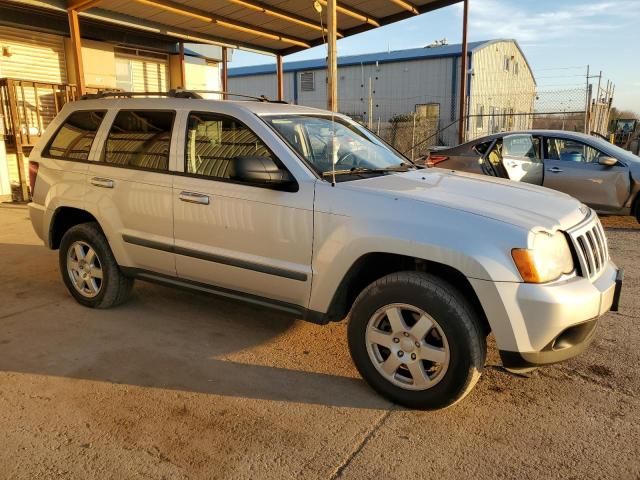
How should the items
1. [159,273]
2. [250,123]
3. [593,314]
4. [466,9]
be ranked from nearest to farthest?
[593,314]
[250,123]
[159,273]
[466,9]

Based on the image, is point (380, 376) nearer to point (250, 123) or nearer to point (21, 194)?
point (250, 123)

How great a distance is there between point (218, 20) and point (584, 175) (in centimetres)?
685

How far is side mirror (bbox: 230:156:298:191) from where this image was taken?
3.31 meters

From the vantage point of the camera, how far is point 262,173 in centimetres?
335

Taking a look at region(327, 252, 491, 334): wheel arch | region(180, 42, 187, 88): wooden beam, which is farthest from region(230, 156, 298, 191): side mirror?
region(180, 42, 187, 88): wooden beam

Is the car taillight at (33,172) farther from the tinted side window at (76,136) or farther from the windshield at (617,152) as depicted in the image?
the windshield at (617,152)

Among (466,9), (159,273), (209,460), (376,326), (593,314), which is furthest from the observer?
(466,9)

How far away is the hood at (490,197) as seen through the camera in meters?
2.96

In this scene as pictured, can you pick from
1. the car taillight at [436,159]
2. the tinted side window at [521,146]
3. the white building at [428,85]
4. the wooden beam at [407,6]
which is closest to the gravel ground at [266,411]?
the tinted side window at [521,146]

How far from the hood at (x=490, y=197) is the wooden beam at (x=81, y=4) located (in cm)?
695

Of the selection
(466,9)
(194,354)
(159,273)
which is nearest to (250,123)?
(159,273)

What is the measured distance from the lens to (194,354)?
12.6 feet

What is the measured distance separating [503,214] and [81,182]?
352 cm

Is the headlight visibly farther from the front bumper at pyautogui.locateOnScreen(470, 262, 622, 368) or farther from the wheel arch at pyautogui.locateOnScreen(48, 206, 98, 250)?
the wheel arch at pyautogui.locateOnScreen(48, 206, 98, 250)
